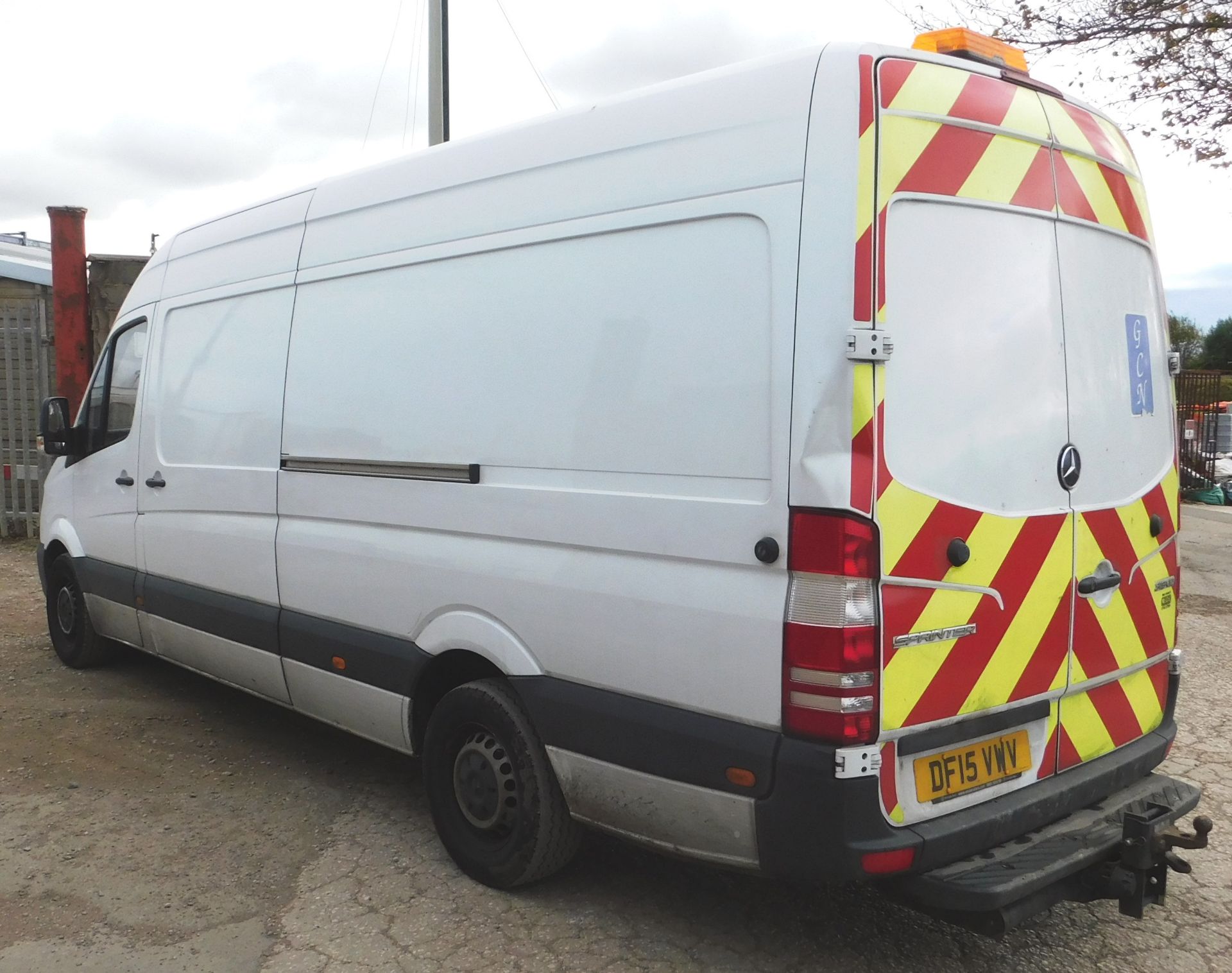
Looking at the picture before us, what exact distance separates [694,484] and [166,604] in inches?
130

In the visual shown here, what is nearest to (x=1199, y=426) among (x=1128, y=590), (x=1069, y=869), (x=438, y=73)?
(x=438, y=73)

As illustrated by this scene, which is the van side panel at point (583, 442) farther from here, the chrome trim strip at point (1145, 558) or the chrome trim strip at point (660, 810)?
the chrome trim strip at point (1145, 558)

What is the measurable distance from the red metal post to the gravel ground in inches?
250

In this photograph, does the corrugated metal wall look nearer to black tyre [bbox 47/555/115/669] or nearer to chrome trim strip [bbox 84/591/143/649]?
black tyre [bbox 47/555/115/669]

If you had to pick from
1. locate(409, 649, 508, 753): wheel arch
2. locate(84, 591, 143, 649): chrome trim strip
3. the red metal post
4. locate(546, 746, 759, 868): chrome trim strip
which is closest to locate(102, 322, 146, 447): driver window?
locate(84, 591, 143, 649): chrome trim strip

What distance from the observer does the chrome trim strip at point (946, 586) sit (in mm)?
2594

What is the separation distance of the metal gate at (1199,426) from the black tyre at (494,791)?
1814cm

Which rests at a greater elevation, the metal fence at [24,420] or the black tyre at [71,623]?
the metal fence at [24,420]

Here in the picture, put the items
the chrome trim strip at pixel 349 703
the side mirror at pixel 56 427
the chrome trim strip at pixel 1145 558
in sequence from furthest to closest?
1. the side mirror at pixel 56 427
2. the chrome trim strip at pixel 349 703
3. the chrome trim strip at pixel 1145 558

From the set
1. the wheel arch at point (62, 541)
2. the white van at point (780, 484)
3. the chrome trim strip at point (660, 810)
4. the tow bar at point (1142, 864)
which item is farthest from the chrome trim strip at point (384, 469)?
the wheel arch at point (62, 541)

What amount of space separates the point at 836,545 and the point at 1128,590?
123cm

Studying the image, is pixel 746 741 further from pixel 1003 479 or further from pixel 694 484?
pixel 1003 479

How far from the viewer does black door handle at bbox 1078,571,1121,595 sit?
3050mm

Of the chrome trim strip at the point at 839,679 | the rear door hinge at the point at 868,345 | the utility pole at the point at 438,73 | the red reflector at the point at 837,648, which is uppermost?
the utility pole at the point at 438,73
